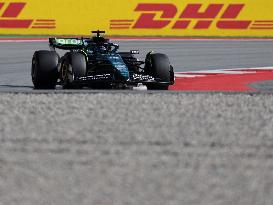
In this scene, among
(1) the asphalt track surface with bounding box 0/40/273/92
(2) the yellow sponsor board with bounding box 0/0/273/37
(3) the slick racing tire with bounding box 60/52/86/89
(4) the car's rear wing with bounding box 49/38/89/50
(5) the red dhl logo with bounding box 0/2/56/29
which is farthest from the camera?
(2) the yellow sponsor board with bounding box 0/0/273/37

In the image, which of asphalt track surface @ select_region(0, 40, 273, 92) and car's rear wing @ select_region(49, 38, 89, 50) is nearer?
car's rear wing @ select_region(49, 38, 89, 50)

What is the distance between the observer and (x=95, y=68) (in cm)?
1191

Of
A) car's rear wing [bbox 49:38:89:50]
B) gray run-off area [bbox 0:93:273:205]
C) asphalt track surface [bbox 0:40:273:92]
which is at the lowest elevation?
gray run-off area [bbox 0:93:273:205]

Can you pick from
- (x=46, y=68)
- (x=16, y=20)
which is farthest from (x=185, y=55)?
(x=46, y=68)

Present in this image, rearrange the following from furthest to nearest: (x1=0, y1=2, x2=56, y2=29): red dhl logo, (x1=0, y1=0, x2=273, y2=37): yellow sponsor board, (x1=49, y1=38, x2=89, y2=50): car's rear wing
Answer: (x1=0, y1=0, x2=273, y2=37): yellow sponsor board → (x1=0, y1=2, x2=56, y2=29): red dhl logo → (x1=49, y1=38, x2=89, y2=50): car's rear wing

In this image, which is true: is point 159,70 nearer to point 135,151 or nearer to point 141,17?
point 135,151

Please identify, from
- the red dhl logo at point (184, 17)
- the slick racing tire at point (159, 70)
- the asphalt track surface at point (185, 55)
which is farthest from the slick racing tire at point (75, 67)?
the red dhl logo at point (184, 17)

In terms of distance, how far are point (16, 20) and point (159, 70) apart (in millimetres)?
13672

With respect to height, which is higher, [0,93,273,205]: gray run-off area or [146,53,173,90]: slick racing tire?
[146,53,173,90]: slick racing tire

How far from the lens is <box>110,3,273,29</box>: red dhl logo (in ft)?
84.4

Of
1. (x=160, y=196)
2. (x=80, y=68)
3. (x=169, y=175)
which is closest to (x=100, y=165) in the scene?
(x=169, y=175)

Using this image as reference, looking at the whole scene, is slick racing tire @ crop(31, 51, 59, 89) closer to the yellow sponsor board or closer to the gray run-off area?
the gray run-off area

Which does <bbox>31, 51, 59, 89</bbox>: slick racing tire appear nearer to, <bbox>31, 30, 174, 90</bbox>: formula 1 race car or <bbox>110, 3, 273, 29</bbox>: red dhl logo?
<bbox>31, 30, 174, 90</bbox>: formula 1 race car

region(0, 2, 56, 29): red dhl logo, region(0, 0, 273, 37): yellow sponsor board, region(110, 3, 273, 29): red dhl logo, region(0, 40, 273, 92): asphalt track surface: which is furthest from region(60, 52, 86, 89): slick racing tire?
region(110, 3, 273, 29): red dhl logo
